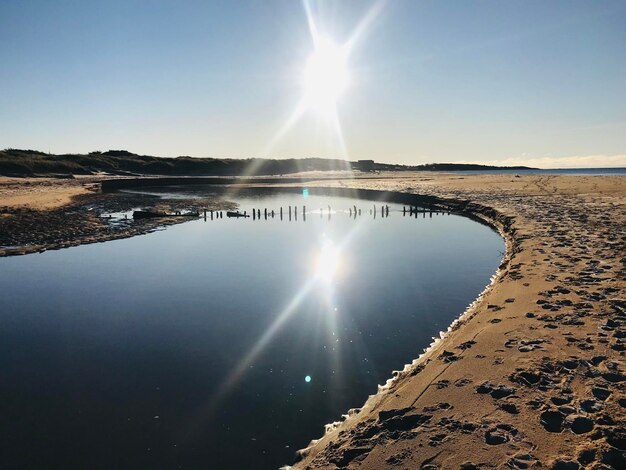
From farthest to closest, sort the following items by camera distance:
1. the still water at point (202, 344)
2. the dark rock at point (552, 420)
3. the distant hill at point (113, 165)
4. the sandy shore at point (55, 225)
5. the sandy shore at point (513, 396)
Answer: the distant hill at point (113, 165), the sandy shore at point (55, 225), the still water at point (202, 344), the dark rock at point (552, 420), the sandy shore at point (513, 396)

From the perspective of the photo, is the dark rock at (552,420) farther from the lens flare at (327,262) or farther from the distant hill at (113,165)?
the distant hill at (113,165)

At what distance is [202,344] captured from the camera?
11.7 metres

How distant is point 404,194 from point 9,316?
183 feet

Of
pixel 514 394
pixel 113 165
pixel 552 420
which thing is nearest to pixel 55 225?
pixel 514 394

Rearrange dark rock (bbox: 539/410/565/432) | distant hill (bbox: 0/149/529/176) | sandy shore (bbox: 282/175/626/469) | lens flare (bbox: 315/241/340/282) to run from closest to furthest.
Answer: sandy shore (bbox: 282/175/626/469)
dark rock (bbox: 539/410/565/432)
lens flare (bbox: 315/241/340/282)
distant hill (bbox: 0/149/529/176)

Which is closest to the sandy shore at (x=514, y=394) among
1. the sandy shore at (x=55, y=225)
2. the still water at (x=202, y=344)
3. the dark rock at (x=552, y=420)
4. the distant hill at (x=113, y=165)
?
the dark rock at (x=552, y=420)

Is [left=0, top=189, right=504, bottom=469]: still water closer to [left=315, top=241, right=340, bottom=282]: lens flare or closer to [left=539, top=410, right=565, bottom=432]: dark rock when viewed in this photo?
[left=315, top=241, right=340, bottom=282]: lens flare

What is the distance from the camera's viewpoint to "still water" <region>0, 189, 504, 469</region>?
25.0 ft

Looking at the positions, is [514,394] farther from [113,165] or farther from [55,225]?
[113,165]

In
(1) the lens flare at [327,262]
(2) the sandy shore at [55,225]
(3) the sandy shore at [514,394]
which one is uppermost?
(3) the sandy shore at [514,394]

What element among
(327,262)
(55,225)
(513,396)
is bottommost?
(327,262)

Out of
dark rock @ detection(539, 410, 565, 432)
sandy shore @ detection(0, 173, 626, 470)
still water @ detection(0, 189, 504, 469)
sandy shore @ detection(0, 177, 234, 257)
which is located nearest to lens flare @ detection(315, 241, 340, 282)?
still water @ detection(0, 189, 504, 469)

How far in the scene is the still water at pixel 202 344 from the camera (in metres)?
7.63

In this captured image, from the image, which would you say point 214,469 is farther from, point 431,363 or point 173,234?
point 173,234
